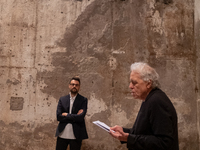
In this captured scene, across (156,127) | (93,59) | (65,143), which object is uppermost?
(93,59)

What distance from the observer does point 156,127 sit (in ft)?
4.74

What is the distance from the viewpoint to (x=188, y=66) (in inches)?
182

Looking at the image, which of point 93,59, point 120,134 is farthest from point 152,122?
point 93,59

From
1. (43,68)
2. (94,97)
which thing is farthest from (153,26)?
(43,68)

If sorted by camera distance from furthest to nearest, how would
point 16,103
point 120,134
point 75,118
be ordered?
point 16,103 → point 75,118 → point 120,134

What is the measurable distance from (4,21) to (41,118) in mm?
2682

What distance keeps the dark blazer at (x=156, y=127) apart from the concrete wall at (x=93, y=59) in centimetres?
298

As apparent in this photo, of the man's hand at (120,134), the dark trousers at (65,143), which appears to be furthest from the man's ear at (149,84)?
the dark trousers at (65,143)

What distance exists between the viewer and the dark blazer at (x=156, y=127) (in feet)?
4.68

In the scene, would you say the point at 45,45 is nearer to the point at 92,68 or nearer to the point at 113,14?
the point at 92,68

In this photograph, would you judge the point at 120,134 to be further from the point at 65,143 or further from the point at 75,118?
the point at 65,143

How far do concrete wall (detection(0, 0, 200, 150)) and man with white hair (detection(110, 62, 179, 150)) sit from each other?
2886 mm

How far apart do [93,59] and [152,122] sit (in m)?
3.27

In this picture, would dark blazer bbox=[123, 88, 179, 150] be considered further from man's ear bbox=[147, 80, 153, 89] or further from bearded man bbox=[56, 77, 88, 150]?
bearded man bbox=[56, 77, 88, 150]
